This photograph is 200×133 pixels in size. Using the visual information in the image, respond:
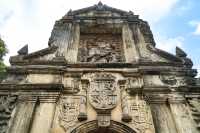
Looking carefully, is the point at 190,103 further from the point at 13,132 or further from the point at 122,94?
the point at 13,132

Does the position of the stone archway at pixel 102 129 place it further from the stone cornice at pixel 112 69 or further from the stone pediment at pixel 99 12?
the stone pediment at pixel 99 12

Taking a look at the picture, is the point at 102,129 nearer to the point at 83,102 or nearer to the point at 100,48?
the point at 83,102

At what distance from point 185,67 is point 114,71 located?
2188 mm

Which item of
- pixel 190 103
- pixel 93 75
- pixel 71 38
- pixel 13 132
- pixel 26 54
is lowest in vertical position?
pixel 13 132

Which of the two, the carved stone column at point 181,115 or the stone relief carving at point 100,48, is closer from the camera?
the carved stone column at point 181,115

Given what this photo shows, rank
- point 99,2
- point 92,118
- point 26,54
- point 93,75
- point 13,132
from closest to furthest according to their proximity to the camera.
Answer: point 13,132, point 92,118, point 93,75, point 26,54, point 99,2

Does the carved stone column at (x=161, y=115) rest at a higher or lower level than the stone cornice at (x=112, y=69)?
lower

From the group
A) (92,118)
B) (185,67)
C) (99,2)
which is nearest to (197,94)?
(185,67)

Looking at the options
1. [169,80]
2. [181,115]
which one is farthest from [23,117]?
[169,80]

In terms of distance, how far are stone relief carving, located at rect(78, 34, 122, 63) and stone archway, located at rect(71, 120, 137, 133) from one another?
2912mm

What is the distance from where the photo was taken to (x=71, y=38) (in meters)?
9.89

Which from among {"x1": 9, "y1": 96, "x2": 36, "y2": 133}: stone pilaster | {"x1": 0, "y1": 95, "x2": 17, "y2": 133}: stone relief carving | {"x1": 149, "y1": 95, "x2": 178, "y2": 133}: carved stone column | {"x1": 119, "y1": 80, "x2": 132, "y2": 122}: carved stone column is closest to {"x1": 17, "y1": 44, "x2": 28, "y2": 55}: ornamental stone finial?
{"x1": 0, "y1": 95, "x2": 17, "y2": 133}: stone relief carving

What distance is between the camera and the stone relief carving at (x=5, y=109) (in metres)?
6.59

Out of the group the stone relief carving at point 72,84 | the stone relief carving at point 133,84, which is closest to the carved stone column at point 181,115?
the stone relief carving at point 133,84
